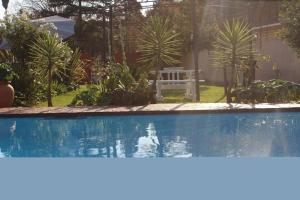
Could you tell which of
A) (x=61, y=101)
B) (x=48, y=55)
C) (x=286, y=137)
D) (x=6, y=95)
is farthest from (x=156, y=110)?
(x=61, y=101)

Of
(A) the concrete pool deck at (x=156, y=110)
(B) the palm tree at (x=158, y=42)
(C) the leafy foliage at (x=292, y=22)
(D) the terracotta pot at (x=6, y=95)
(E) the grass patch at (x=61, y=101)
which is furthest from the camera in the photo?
(E) the grass patch at (x=61, y=101)

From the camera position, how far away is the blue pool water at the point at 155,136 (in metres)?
7.37

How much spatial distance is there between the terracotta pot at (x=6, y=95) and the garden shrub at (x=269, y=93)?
5900 millimetres

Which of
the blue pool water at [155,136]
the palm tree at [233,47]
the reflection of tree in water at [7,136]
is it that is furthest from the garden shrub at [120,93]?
the reflection of tree in water at [7,136]

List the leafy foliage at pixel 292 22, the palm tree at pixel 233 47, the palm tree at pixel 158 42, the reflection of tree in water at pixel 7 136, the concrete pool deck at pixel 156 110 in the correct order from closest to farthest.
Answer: the reflection of tree in water at pixel 7 136 < the concrete pool deck at pixel 156 110 < the leafy foliage at pixel 292 22 < the palm tree at pixel 233 47 < the palm tree at pixel 158 42

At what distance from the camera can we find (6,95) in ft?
39.4

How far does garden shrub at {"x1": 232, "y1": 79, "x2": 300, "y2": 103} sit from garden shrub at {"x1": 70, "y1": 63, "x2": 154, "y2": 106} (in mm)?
2409

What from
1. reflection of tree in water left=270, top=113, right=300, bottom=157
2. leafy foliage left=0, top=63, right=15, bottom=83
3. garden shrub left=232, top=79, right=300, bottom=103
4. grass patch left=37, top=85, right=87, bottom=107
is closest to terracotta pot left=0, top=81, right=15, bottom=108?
leafy foliage left=0, top=63, right=15, bottom=83

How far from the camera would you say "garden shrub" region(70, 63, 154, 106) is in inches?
472

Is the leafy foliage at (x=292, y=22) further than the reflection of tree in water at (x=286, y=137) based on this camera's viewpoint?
Yes

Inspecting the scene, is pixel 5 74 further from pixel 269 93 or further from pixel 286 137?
pixel 286 137

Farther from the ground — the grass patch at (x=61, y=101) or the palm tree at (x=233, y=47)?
the palm tree at (x=233, y=47)

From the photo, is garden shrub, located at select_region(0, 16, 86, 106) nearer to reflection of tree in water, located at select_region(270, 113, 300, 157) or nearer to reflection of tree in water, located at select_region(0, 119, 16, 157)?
reflection of tree in water, located at select_region(0, 119, 16, 157)

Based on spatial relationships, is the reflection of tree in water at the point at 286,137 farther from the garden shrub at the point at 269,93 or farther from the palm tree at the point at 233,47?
the palm tree at the point at 233,47
